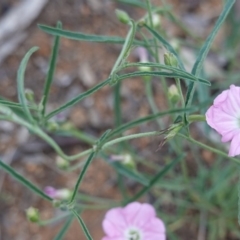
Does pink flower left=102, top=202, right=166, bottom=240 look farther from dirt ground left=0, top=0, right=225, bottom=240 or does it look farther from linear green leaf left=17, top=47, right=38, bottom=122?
dirt ground left=0, top=0, right=225, bottom=240

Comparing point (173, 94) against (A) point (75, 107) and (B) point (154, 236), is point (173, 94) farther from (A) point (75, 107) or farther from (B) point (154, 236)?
(A) point (75, 107)

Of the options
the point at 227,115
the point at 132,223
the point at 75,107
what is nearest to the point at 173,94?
the point at 227,115

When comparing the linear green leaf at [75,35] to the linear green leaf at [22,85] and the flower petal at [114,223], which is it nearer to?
the linear green leaf at [22,85]

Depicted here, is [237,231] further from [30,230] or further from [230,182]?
[30,230]

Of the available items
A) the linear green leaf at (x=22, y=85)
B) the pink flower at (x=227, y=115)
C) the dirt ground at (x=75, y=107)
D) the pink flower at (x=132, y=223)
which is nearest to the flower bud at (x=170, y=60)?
the pink flower at (x=227, y=115)

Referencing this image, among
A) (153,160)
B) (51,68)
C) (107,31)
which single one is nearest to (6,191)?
(153,160)

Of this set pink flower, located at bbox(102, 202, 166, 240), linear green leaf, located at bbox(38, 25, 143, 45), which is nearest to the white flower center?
pink flower, located at bbox(102, 202, 166, 240)
